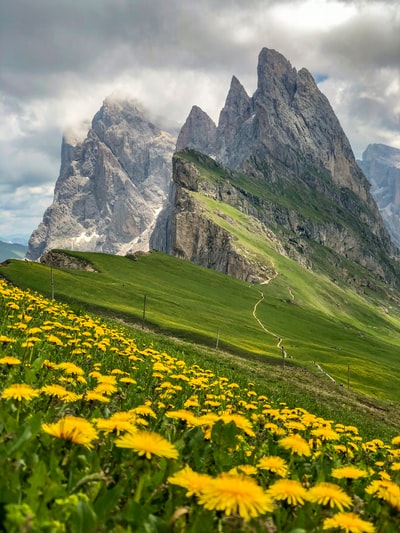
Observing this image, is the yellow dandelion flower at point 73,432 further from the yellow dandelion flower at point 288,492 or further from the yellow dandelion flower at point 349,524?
the yellow dandelion flower at point 349,524

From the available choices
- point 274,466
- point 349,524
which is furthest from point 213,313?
point 349,524

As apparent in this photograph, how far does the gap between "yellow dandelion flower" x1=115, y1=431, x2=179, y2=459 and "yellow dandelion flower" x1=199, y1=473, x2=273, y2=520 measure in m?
0.52

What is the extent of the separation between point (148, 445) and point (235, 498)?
822 millimetres

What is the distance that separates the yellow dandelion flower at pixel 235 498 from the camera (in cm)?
248

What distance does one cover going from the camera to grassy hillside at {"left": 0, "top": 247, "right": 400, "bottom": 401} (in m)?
80.5

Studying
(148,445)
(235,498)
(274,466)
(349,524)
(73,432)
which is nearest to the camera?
(235,498)

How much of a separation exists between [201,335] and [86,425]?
243 ft

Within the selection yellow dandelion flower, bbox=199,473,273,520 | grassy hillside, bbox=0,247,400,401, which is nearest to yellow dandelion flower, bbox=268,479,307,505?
yellow dandelion flower, bbox=199,473,273,520

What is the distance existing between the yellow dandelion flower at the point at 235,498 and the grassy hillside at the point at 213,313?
154ft

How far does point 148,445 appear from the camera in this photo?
317cm

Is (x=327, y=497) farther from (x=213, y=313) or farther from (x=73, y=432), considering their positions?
(x=213, y=313)

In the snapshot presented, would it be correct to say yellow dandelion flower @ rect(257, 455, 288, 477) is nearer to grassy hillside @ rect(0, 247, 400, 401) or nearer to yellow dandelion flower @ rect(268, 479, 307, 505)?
yellow dandelion flower @ rect(268, 479, 307, 505)

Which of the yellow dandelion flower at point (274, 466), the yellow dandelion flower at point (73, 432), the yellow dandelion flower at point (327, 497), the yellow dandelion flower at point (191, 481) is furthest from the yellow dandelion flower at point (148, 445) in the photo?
the yellow dandelion flower at point (274, 466)

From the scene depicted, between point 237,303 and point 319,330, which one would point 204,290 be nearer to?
point 237,303
